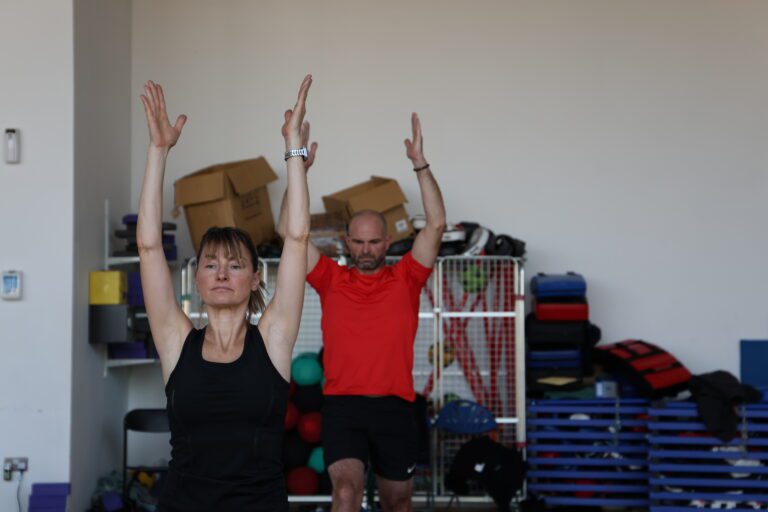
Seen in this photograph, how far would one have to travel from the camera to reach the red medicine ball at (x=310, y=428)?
6.06 metres

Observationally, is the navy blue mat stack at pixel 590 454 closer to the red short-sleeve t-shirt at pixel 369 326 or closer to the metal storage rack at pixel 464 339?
the metal storage rack at pixel 464 339

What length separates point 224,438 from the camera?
253cm

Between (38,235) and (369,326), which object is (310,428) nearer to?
(369,326)

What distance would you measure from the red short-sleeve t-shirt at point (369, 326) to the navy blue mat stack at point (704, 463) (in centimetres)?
186

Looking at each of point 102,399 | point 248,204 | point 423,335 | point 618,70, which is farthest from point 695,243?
point 102,399

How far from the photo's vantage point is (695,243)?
6.73 metres

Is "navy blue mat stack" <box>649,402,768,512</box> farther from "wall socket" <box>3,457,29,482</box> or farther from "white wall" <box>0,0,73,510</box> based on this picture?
"wall socket" <box>3,457,29,482</box>

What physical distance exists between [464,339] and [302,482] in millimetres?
1289

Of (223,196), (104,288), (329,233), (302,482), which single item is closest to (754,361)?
(329,233)

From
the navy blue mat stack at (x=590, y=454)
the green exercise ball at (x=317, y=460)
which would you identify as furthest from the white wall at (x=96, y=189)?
the navy blue mat stack at (x=590, y=454)

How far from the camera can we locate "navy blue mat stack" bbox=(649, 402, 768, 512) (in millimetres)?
5734

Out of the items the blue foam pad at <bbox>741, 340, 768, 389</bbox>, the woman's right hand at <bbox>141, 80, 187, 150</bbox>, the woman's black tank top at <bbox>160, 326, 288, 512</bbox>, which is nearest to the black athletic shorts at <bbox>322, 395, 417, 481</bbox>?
the woman's black tank top at <bbox>160, 326, 288, 512</bbox>

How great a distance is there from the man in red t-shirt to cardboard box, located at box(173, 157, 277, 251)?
1.42 metres

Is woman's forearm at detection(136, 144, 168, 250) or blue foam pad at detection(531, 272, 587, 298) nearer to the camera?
woman's forearm at detection(136, 144, 168, 250)
